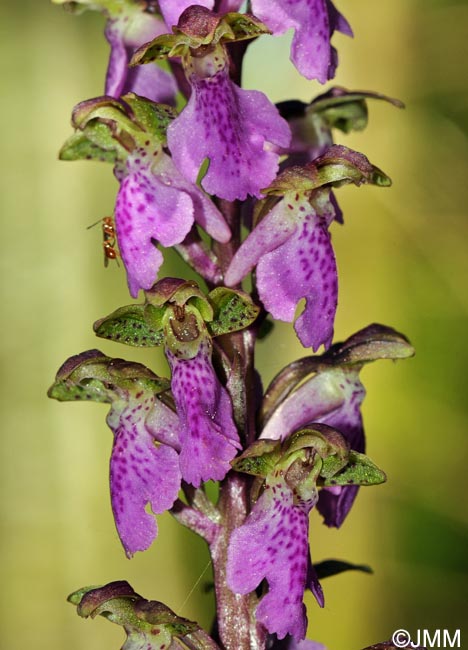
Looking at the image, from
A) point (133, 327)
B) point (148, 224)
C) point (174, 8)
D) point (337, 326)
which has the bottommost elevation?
point (337, 326)

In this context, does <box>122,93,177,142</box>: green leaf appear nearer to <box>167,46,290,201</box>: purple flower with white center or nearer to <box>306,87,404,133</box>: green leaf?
<box>167,46,290,201</box>: purple flower with white center

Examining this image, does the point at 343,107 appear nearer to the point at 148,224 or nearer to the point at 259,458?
the point at 148,224

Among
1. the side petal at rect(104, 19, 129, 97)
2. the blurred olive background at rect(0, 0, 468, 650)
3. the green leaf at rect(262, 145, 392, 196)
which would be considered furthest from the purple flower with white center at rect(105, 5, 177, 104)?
the blurred olive background at rect(0, 0, 468, 650)

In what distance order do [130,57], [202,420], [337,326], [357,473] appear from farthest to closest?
[337,326]
[130,57]
[357,473]
[202,420]

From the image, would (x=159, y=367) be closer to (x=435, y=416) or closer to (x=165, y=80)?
(x=435, y=416)

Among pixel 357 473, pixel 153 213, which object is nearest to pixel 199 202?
pixel 153 213

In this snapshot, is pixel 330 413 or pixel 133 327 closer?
pixel 133 327
